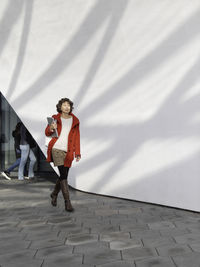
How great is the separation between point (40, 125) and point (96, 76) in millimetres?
1738

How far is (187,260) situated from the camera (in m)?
3.45

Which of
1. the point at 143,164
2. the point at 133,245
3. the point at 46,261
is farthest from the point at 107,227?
the point at 143,164

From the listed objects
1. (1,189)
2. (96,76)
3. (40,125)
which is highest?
(96,76)

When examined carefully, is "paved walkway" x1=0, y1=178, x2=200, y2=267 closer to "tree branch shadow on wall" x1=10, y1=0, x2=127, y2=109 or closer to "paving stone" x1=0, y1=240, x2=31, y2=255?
"paving stone" x1=0, y1=240, x2=31, y2=255

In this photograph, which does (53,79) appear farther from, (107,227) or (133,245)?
(133,245)

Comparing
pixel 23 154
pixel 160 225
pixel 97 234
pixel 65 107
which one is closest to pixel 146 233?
pixel 160 225

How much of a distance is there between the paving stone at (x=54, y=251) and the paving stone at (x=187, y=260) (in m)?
1.03

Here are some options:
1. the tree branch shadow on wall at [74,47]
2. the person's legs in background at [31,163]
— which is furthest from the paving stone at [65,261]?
the person's legs in background at [31,163]

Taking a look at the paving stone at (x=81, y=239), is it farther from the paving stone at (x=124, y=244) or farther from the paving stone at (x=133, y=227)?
the paving stone at (x=133, y=227)

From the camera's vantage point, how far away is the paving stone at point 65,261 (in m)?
3.38

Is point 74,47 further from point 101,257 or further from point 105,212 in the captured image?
point 101,257

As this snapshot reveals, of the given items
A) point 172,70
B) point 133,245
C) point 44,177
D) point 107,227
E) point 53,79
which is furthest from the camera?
point 44,177

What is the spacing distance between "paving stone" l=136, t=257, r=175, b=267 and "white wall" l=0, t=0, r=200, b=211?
2.44 metres

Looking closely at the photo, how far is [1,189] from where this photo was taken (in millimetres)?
8070
